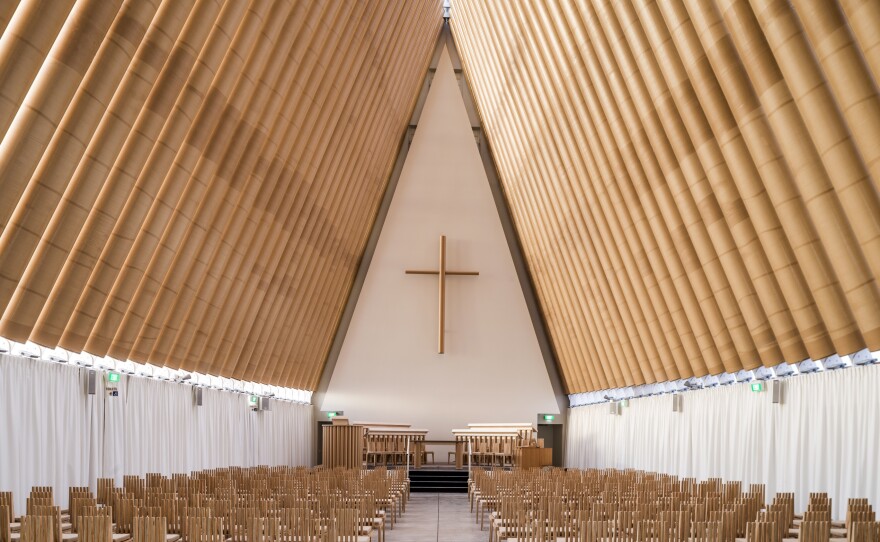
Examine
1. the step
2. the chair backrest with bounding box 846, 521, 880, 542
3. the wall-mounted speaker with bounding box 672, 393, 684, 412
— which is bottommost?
the step

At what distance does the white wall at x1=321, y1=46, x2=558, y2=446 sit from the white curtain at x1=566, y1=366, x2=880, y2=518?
7.03 metres

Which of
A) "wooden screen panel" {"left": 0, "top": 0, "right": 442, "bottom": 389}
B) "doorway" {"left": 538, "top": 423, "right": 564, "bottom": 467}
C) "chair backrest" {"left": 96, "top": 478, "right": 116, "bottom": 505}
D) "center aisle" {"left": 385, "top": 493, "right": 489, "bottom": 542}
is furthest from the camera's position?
"doorway" {"left": 538, "top": 423, "right": 564, "bottom": 467}

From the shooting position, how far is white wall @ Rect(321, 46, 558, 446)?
29.7 metres

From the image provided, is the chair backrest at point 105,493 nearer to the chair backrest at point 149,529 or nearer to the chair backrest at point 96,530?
the chair backrest at point 96,530

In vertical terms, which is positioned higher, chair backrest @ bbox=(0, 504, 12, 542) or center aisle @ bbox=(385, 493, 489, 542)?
chair backrest @ bbox=(0, 504, 12, 542)

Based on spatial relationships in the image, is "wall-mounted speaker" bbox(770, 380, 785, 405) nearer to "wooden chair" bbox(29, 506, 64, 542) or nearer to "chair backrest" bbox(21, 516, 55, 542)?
"wooden chair" bbox(29, 506, 64, 542)

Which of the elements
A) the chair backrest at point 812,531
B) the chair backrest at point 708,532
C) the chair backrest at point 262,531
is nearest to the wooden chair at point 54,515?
the chair backrest at point 262,531

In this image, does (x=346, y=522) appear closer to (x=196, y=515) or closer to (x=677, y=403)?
(x=196, y=515)

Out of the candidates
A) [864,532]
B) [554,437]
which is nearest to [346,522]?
[864,532]

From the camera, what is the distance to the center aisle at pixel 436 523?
13.7 metres

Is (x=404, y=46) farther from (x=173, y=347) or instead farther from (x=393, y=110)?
(x=173, y=347)

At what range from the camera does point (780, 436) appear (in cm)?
1516

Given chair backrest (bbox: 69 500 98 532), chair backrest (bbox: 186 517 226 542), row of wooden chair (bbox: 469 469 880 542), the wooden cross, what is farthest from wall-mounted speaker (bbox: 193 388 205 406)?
chair backrest (bbox: 186 517 226 542)

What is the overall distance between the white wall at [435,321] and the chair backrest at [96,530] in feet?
74.0
